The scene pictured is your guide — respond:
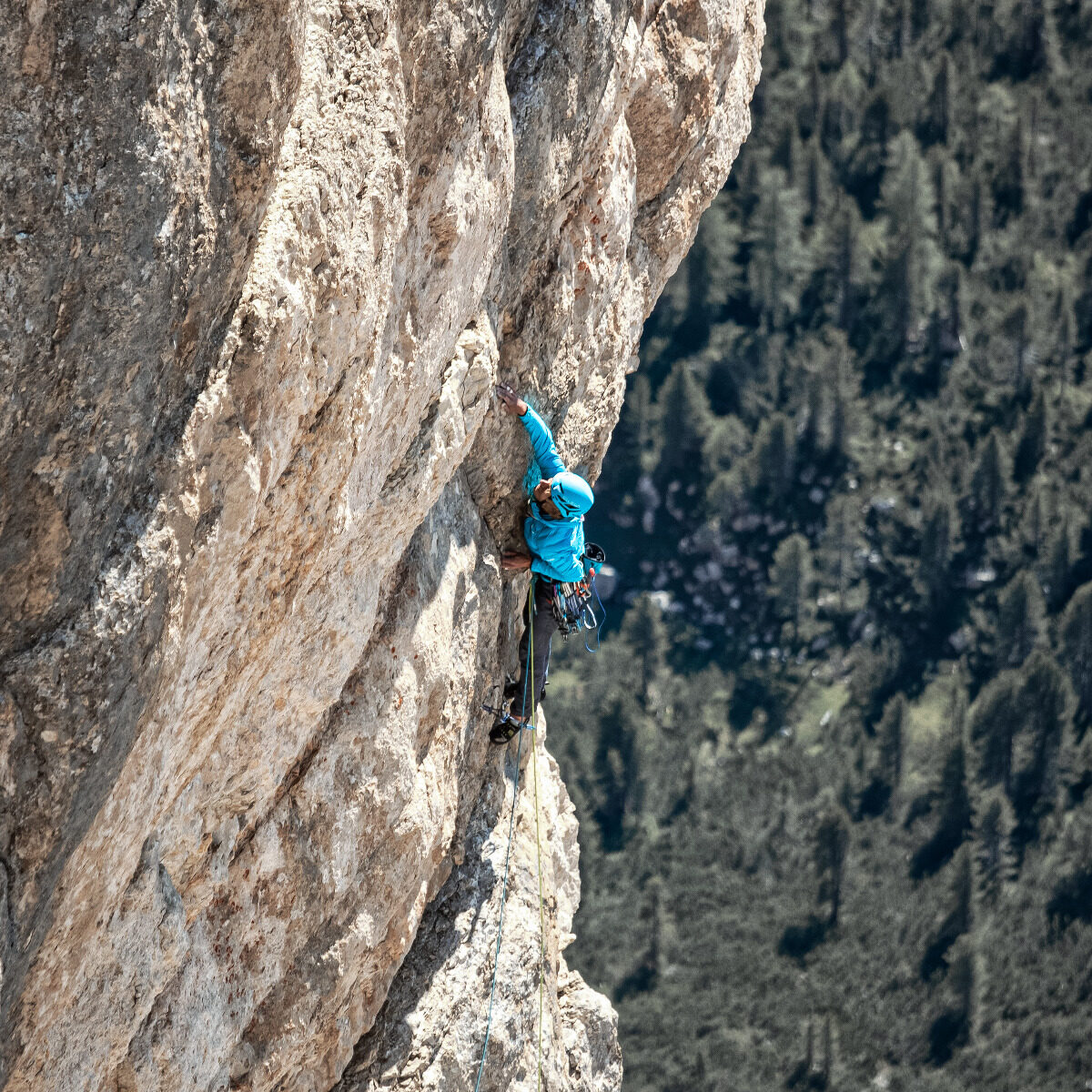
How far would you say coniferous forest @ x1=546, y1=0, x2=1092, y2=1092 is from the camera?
187 feet

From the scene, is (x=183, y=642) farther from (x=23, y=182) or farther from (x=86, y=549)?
(x=23, y=182)

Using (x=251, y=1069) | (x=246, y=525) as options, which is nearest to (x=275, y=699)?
(x=246, y=525)

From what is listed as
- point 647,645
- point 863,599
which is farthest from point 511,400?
point 863,599

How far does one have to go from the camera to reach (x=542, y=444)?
314 inches

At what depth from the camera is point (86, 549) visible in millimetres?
3920

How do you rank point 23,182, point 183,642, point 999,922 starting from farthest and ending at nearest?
point 999,922
point 183,642
point 23,182

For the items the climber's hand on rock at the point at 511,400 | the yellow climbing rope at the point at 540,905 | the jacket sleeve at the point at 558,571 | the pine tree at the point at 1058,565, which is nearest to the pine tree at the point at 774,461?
the pine tree at the point at 1058,565

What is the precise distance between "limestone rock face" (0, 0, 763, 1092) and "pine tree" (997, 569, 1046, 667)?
58.1 m

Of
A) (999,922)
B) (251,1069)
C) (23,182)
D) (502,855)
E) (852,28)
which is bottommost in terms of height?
(251,1069)

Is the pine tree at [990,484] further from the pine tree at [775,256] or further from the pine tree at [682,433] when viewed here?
the pine tree at [682,433]

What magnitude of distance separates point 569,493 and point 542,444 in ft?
1.09

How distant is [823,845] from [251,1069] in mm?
56377

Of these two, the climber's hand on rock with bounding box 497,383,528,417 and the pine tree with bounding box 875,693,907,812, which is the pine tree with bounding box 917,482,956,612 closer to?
the pine tree with bounding box 875,693,907,812

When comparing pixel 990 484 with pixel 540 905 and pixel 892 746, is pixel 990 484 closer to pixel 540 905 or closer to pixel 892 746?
pixel 892 746
